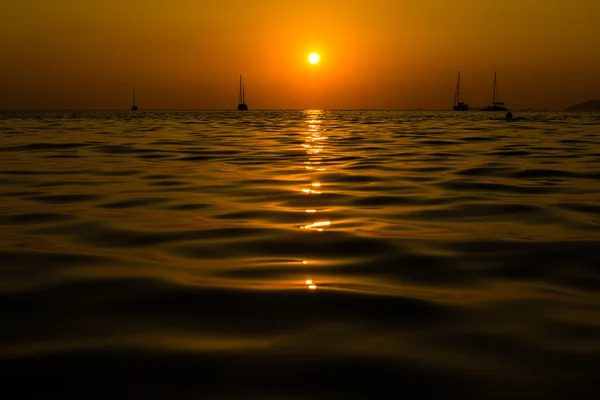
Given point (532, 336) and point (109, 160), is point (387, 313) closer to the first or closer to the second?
point (532, 336)

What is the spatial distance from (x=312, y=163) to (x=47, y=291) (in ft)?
29.1

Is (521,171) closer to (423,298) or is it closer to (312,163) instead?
(312,163)

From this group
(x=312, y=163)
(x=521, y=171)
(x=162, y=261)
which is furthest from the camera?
(x=312, y=163)

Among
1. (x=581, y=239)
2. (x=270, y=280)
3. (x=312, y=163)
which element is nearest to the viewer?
(x=270, y=280)

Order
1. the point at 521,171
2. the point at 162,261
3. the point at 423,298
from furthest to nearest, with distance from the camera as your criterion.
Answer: the point at 521,171, the point at 162,261, the point at 423,298

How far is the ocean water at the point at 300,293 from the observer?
254cm

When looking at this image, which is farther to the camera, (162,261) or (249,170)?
(249,170)

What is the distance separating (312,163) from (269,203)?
5.24 metres

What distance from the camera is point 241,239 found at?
5.23m

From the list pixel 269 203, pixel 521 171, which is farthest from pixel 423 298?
pixel 521 171

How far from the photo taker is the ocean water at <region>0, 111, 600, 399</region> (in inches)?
99.9

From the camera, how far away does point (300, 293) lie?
12.0 ft

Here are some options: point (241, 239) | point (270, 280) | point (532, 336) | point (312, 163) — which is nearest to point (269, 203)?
point (241, 239)

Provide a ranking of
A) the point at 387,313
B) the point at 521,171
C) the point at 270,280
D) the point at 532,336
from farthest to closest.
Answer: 1. the point at 521,171
2. the point at 270,280
3. the point at 387,313
4. the point at 532,336
